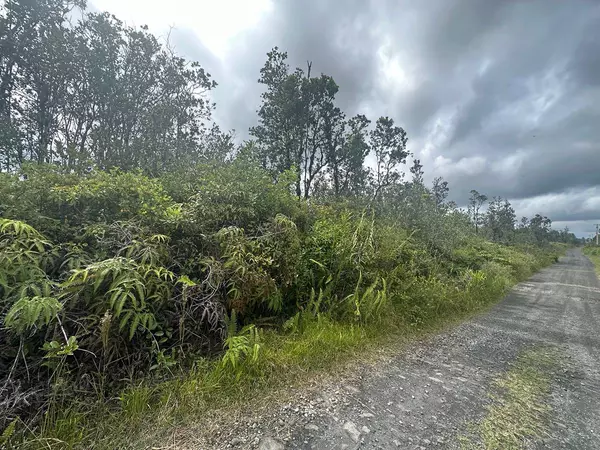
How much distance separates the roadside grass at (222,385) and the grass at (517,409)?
6 centimetres

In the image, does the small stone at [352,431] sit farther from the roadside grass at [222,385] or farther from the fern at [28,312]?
the fern at [28,312]

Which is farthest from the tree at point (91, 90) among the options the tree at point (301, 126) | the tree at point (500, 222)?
the tree at point (500, 222)

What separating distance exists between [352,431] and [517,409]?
1.52 metres

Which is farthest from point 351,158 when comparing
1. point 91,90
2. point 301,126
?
point 91,90

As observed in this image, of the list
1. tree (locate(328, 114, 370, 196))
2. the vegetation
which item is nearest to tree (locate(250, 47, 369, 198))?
tree (locate(328, 114, 370, 196))

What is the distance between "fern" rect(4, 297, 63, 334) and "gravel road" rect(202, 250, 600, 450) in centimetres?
139

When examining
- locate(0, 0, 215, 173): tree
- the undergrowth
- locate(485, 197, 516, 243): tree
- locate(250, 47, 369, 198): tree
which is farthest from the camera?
locate(485, 197, 516, 243): tree

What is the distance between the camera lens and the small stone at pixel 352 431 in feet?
5.85

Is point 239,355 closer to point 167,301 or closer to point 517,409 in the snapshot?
point 167,301

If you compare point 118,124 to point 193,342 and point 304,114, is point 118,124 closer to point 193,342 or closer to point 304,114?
point 304,114

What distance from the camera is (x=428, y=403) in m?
2.21

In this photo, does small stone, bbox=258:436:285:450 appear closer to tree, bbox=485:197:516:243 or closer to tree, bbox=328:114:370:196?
tree, bbox=328:114:370:196

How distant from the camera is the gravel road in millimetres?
1784

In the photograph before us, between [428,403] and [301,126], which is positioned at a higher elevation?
[301,126]
